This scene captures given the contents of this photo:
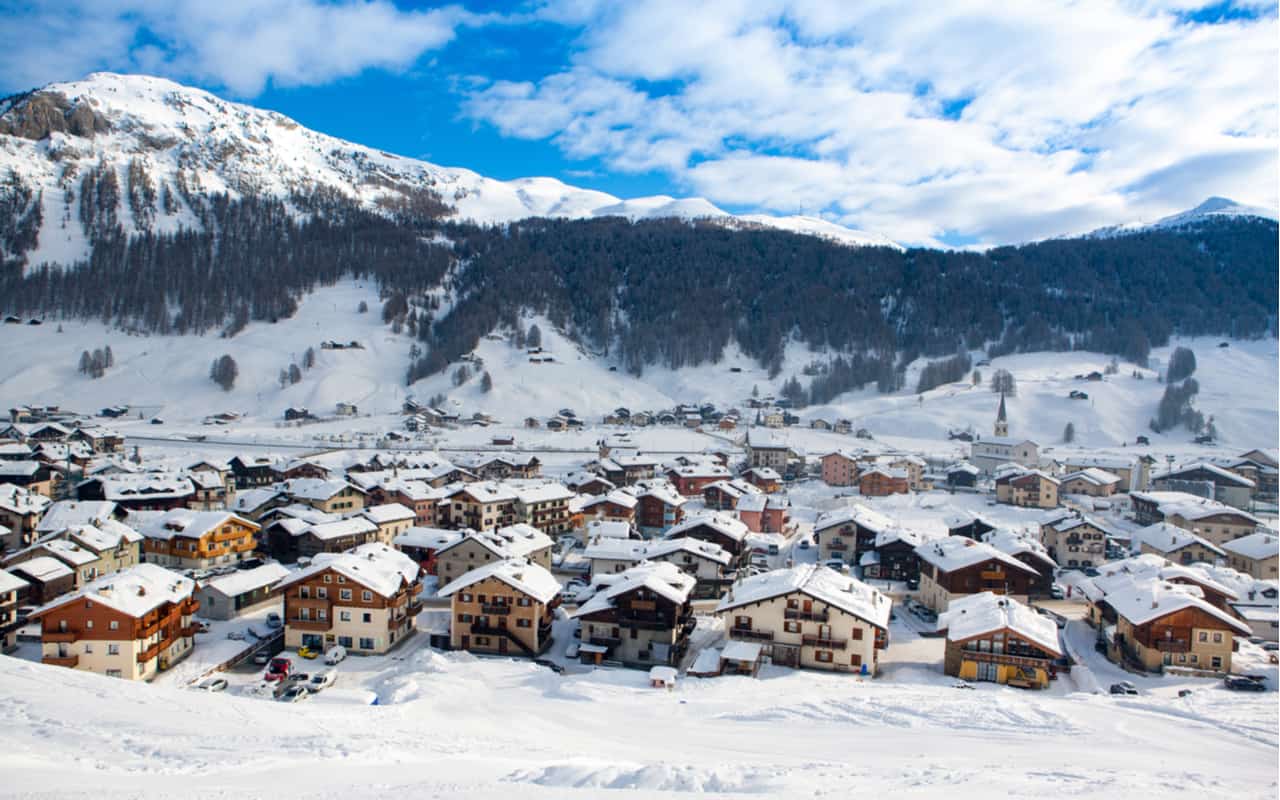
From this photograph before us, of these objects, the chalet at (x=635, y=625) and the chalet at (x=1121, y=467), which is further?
the chalet at (x=1121, y=467)

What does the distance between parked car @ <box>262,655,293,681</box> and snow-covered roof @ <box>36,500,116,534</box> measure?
15.2 meters

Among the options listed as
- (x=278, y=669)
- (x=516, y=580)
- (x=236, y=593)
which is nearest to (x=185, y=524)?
(x=236, y=593)

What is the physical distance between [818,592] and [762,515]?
706 inches

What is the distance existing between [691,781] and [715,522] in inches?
818

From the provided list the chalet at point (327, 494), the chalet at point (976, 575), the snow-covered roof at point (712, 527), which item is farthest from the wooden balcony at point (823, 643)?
the chalet at point (327, 494)

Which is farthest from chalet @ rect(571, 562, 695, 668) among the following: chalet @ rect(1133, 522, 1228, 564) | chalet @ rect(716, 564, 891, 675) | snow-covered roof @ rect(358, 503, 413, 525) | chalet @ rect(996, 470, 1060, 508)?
chalet @ rect(996, 470, 1060, 508)

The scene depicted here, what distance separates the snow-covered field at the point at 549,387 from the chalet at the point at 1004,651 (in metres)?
46.0

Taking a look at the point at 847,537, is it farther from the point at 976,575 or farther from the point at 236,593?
the point at 236,593

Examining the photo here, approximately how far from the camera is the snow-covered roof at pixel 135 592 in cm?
1828

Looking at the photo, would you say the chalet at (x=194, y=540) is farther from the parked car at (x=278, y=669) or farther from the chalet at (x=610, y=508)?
the chalet at (x=610, y=508)

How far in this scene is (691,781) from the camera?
32.4 ft

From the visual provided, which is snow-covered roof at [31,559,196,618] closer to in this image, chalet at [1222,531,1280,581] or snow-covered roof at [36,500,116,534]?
snow-covered roof at [36,500,116,534]

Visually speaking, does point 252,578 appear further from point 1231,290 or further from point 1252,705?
point 1231,290

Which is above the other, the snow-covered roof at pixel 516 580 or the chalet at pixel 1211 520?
the chalet at pixel 1211 520
